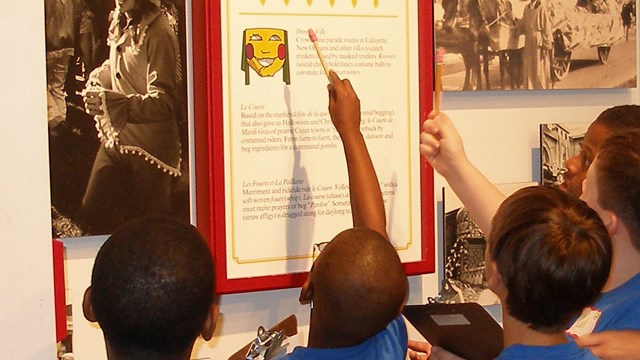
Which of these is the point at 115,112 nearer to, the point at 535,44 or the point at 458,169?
the point at 458,169

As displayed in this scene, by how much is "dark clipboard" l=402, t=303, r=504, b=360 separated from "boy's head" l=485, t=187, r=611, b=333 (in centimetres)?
19

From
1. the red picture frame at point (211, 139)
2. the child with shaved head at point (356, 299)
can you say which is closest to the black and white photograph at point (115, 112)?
the red picture frame at point (211, 139)

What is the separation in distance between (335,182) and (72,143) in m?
0.53

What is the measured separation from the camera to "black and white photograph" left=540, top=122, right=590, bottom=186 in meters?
1.99

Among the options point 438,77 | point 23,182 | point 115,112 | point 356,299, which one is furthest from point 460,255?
point 23,182

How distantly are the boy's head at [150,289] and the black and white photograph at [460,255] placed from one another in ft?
3.06

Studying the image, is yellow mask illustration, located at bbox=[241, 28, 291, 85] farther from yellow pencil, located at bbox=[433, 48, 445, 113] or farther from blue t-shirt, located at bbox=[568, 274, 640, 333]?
blue t-shirt, located at bbox=[568, 274, 640, 333]

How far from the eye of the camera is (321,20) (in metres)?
1.67

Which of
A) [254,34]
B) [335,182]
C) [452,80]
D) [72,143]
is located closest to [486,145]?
[452,80]

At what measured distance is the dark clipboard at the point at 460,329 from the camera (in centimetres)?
137

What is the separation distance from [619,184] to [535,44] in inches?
23.2

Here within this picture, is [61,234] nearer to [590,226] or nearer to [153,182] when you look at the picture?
[153,182]

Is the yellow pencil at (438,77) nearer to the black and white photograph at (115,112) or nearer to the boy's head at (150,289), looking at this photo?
the black and white photograph at (115,112)

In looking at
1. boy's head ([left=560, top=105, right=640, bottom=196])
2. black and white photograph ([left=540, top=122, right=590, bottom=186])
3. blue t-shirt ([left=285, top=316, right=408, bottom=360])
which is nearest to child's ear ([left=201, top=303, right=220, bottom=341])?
blue t-shirt ([left=285, top=316, right=408, bottom=360])
